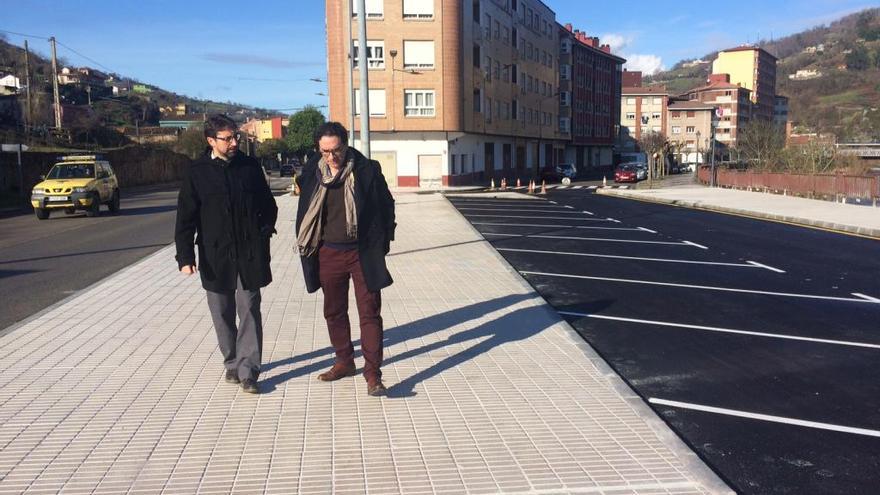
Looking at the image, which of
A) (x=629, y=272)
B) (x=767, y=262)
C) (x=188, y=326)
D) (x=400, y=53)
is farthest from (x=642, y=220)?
(x=400, y=53)

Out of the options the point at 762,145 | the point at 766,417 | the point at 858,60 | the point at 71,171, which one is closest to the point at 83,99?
the point at 71,171

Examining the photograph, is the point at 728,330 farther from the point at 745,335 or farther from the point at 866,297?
the point at 866,297

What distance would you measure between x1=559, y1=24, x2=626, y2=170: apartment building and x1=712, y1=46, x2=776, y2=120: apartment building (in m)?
64.2

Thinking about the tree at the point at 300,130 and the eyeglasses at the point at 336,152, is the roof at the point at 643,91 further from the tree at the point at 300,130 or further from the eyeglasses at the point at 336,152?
the eyeglasses at the point at 336,152

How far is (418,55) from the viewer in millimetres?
43750

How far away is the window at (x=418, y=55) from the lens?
4359 cm

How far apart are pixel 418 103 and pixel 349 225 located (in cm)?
3994

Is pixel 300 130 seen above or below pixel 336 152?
above

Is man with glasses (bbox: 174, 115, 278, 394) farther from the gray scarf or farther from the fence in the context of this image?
the fence

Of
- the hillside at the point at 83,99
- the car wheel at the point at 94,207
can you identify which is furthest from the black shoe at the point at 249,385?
the hillside at the point at 83,99

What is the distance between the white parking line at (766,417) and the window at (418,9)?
41311 mm

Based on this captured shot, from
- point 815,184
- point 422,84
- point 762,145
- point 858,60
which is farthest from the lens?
point 858,60

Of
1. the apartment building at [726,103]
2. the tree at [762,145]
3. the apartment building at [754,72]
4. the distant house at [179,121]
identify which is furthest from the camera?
the apartment building at [754,72]

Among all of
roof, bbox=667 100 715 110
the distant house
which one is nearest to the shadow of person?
the distant house
